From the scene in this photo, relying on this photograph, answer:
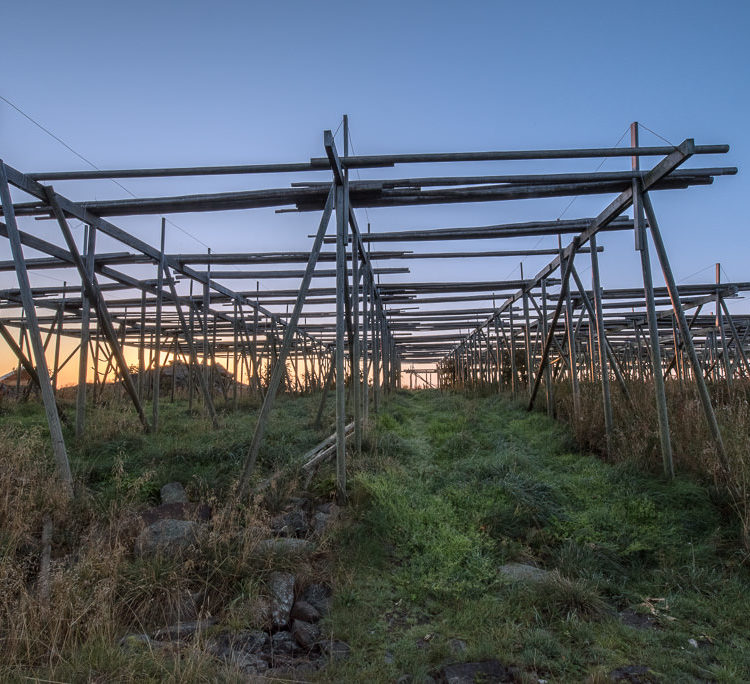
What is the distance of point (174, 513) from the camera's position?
4.70 meters

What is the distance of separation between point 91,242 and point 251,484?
5.58m

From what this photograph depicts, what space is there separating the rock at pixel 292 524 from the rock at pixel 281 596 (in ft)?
2.96

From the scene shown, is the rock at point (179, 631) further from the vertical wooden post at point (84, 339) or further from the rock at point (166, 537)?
the vertical wooden post at point (84, 339)

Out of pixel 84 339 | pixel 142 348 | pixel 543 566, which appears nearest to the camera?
pixel 543 566

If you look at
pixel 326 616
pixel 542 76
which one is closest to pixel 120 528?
pixel 326 616

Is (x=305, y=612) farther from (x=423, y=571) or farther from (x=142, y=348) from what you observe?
(x=142, y=348)

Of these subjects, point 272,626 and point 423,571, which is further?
point 423,571

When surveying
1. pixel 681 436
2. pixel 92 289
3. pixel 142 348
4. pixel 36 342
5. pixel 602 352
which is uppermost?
pixel 92 289

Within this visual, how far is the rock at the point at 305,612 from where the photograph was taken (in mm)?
3234

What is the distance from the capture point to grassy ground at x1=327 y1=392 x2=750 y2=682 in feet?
9.03

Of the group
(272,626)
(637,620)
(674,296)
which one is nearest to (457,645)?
(272,626)

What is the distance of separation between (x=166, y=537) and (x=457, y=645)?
2501mm

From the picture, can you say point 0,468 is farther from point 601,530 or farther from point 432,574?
point 601,530

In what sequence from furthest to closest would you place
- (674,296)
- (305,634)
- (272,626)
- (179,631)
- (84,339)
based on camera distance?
(84,339) → (674,296) → (272,626) → (305,634) → (179,631)
